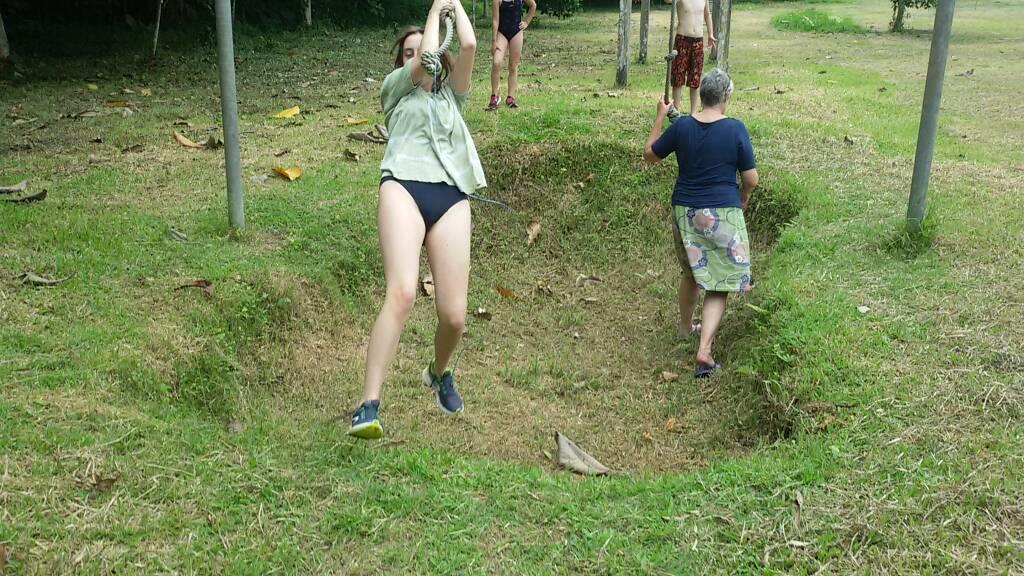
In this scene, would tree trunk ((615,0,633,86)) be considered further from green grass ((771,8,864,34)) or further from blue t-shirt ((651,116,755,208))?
green grass ((771,8,864,34))

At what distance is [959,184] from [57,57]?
10.5 metres

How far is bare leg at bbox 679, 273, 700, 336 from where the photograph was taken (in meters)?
5.33

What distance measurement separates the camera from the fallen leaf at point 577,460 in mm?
4051

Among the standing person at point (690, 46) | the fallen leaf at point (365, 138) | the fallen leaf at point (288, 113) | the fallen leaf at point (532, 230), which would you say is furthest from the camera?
the fallen leaf at point (288, 113)

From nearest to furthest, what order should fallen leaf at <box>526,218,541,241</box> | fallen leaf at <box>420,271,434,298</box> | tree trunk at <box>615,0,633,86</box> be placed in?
fallen leaf at <box>420,271,434,298</box> → fallen leaf at <box>526,218,541,241</box> → tree trunk at <box>615,0,633,86</box>

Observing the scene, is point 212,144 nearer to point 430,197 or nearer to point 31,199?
point 31,199

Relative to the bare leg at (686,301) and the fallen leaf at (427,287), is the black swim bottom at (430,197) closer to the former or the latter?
the bare leg at (686,301)

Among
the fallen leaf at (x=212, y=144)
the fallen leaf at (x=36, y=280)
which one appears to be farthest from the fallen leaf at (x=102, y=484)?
the fallen leaf at (x=212, y=144)

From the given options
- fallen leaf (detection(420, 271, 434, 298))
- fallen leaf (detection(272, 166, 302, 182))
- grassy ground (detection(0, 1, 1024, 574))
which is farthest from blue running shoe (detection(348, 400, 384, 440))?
fallen leaf (detection(272, 166, 302, 182))

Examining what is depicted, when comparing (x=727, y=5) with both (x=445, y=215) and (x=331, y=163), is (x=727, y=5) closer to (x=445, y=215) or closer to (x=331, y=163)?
(x=331, y=163)

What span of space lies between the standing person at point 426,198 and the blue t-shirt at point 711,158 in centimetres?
157

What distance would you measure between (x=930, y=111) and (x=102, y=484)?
4.57 m

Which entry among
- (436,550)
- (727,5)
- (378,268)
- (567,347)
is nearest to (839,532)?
(436,550)

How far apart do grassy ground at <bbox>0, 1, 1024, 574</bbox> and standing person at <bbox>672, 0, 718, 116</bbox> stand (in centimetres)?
53
